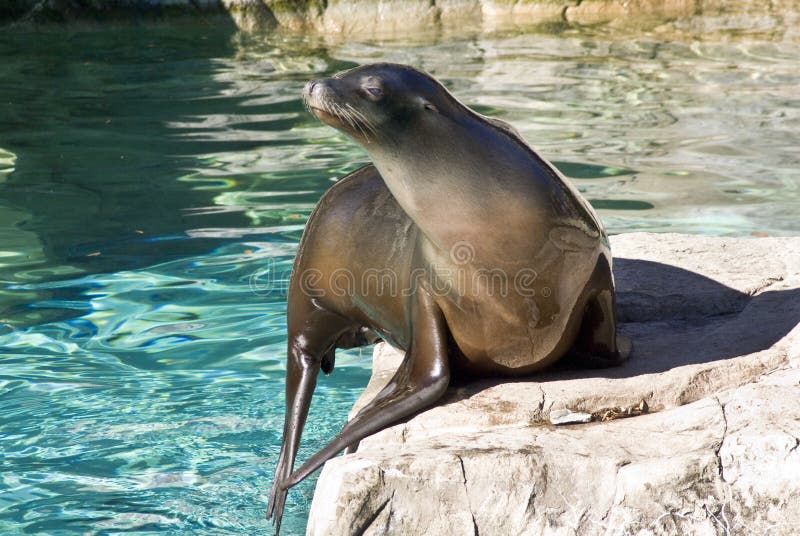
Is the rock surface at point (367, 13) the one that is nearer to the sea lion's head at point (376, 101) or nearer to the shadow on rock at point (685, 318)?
the shadow on rock at point (685, 318)

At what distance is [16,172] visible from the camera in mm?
7355

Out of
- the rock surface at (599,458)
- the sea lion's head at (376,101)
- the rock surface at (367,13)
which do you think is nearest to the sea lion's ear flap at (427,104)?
the sea lion's head at (376,101)

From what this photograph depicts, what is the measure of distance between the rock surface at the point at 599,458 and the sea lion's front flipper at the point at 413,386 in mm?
39

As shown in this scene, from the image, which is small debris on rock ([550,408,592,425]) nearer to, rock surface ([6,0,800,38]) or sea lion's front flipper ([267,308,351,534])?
sea lion's front flipper ([267,308,351,534])

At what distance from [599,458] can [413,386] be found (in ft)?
2.28

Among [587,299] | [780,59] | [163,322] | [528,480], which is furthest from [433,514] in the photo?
[780,59]

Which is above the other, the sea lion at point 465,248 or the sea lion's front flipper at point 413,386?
the sea lion at point 465,248

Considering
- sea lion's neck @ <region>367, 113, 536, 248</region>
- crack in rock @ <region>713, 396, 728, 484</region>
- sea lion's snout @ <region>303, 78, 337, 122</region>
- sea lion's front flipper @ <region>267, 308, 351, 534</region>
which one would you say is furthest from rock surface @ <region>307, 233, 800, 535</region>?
sea lion's snout @ <region>303, 78, 337, 122</region>

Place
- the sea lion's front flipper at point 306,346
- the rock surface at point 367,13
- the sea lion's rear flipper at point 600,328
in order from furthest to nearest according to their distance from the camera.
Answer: the rock surface at point 367,13 → the sea lion's front flipper at point 306,346 → the sea lion's rear flipper at point 600,328

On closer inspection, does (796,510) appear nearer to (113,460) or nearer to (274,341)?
(113,460)

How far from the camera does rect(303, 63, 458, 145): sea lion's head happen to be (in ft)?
9.27

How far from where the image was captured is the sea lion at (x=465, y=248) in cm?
291

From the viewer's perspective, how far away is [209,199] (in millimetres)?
6816

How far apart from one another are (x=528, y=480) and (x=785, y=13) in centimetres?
1145
